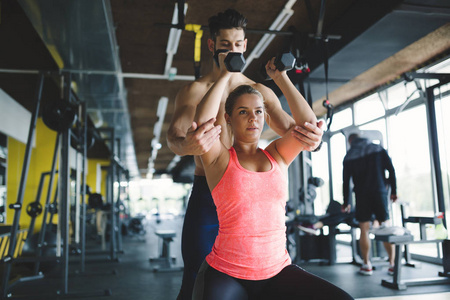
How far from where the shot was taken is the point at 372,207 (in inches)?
159

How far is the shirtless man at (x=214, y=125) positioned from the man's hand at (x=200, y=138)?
0.58ft

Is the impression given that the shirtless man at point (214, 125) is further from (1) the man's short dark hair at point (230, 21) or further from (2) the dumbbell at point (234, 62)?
(2) the dumbbell at point (234, 62)

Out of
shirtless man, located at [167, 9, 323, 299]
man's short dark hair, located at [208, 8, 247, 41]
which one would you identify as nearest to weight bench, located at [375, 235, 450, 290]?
shirtless man, located at [167, 9, 323, 299]

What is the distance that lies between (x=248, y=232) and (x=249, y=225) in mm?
20

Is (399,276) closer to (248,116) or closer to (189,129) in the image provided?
(248,116)

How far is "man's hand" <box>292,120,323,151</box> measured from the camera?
3.88 ft

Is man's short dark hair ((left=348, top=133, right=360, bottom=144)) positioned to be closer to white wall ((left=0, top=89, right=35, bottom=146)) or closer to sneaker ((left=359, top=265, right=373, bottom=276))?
sneaker ((left=359, top=265, right=373, bottom=276))

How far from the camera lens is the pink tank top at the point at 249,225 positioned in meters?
1.10

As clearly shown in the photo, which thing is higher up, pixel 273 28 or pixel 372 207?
pixel 273 28

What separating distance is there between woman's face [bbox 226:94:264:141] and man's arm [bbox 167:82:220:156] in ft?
0.48

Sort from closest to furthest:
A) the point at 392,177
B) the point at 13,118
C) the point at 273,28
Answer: the point at 392,177, the point at 273,28, the point at 13,118

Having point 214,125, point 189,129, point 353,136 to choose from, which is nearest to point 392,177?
point 353,136

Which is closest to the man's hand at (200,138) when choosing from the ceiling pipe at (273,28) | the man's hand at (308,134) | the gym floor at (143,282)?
the man's hand at (308,134)

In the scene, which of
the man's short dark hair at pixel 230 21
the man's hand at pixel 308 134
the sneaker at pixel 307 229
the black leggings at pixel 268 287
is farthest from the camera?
the sneaker at pixel 307 229
